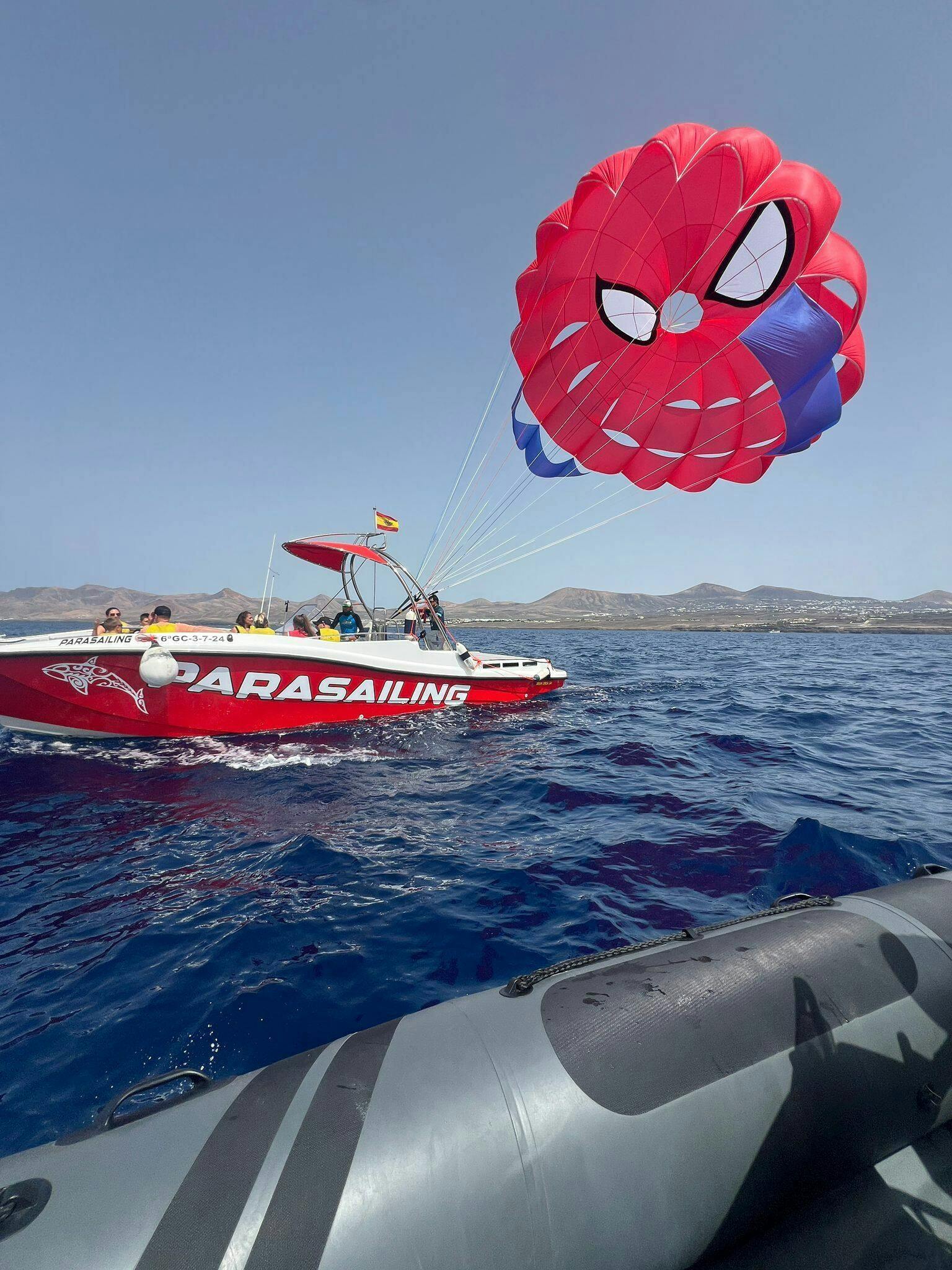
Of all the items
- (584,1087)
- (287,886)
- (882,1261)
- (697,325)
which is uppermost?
(697,325)

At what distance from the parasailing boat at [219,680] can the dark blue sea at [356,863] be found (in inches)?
16.5

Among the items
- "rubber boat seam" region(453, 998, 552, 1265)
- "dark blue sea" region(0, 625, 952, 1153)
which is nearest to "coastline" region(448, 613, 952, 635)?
"dark blue sea" region(0, 625, 952, 1153)

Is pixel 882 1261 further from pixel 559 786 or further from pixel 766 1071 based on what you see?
pixel 559 786

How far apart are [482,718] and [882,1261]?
9.04 metres

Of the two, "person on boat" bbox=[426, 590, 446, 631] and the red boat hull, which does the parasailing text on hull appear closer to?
the red boat hull

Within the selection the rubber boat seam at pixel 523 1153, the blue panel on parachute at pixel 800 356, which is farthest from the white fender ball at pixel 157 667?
the blue panel on parachute at pixel 800 356

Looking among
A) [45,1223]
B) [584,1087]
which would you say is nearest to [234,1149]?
[45,1223]

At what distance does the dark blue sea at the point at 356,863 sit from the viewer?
291cm

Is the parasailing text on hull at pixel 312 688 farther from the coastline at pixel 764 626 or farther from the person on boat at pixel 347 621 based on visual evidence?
the coastline at pixel 764 626

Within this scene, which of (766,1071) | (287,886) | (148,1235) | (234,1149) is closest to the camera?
(148,1235)

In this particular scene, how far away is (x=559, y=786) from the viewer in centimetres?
682

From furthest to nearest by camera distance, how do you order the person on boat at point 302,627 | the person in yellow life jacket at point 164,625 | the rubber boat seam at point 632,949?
the person on boat at point 302,627 < the person in yellow life jacket at point 164,625 < the rubber boat seam at point 632,949

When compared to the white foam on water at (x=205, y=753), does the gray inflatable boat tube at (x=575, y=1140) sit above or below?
above

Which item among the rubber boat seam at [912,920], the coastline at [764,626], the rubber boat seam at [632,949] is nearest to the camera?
the rubber boat seam at [632,949]
